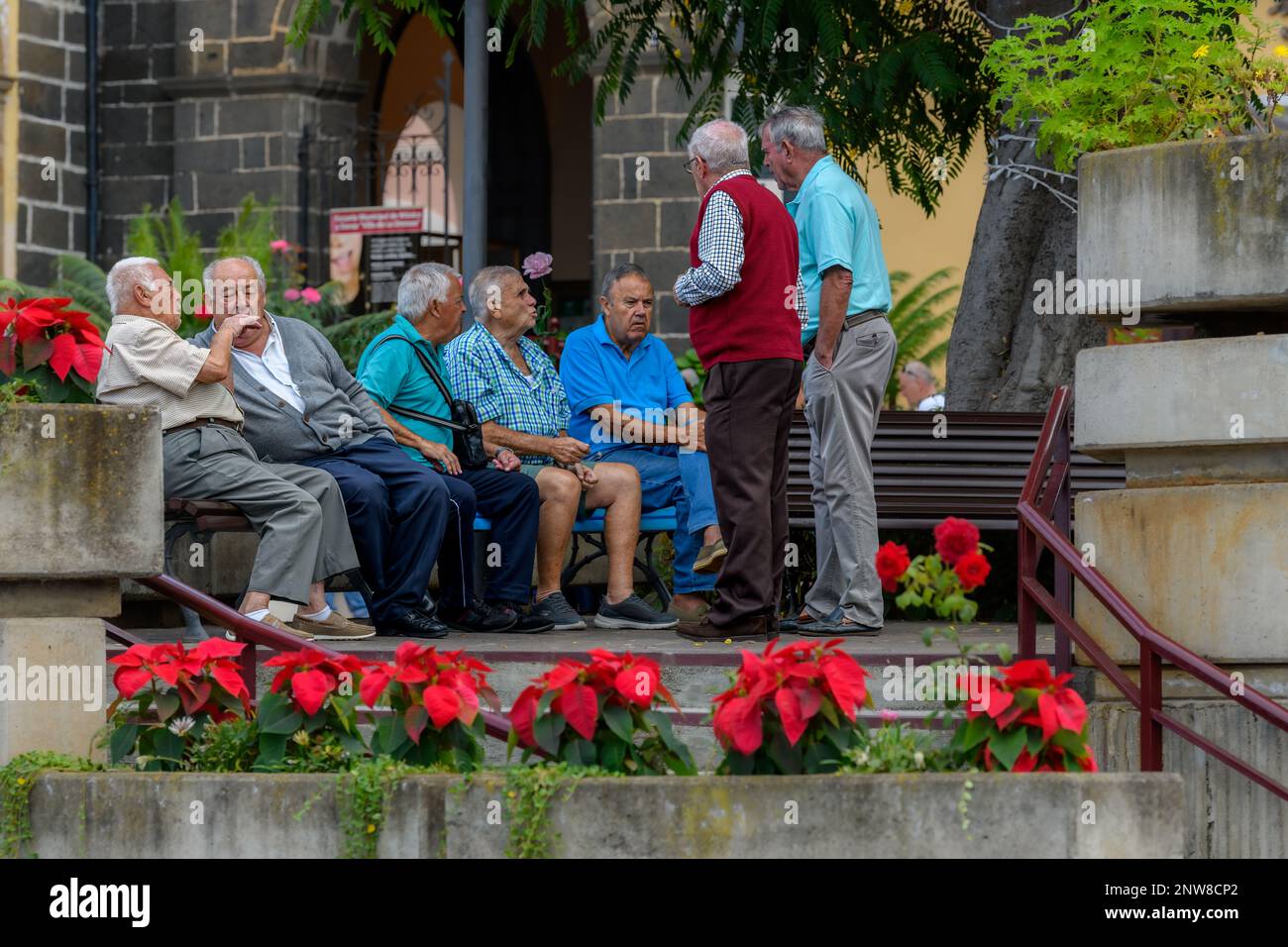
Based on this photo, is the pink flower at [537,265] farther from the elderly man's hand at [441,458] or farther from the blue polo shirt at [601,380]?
the elderly man's hand at [441,458]

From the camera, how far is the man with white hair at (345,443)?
865 cm

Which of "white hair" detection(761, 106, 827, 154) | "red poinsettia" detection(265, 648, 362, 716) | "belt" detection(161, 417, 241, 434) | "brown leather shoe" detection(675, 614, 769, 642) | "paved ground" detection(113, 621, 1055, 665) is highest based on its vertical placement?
"white hair" detection(761, 106, 827, 154)

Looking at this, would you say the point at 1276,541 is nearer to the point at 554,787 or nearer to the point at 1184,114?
the point at 1184,114

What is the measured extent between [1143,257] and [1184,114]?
0.51 m

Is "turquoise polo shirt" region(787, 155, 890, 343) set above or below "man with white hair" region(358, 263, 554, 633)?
above

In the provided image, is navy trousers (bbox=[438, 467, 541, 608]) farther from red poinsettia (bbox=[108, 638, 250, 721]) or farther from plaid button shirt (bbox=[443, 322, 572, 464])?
red poinsettia (bbox=[108, 638, 250, 721])

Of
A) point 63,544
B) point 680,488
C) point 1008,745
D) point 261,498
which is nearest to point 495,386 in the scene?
point 680,488

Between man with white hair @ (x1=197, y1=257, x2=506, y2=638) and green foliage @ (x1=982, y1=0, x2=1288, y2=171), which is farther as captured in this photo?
man with white hair @ (x1=197, y1=257, x2=506, y2=638)

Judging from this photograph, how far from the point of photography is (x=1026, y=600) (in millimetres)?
7254

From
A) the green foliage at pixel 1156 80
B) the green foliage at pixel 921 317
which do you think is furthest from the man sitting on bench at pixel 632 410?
the green foliage at pixel 921 317

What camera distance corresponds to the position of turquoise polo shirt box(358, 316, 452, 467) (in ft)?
30.5

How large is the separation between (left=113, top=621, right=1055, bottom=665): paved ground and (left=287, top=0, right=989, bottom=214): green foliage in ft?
10.4

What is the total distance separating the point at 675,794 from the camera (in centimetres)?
527

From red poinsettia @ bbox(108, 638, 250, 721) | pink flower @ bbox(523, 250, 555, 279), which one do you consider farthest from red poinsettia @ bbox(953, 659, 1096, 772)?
pink flower @ bbox(523, 250, 555, 279)
